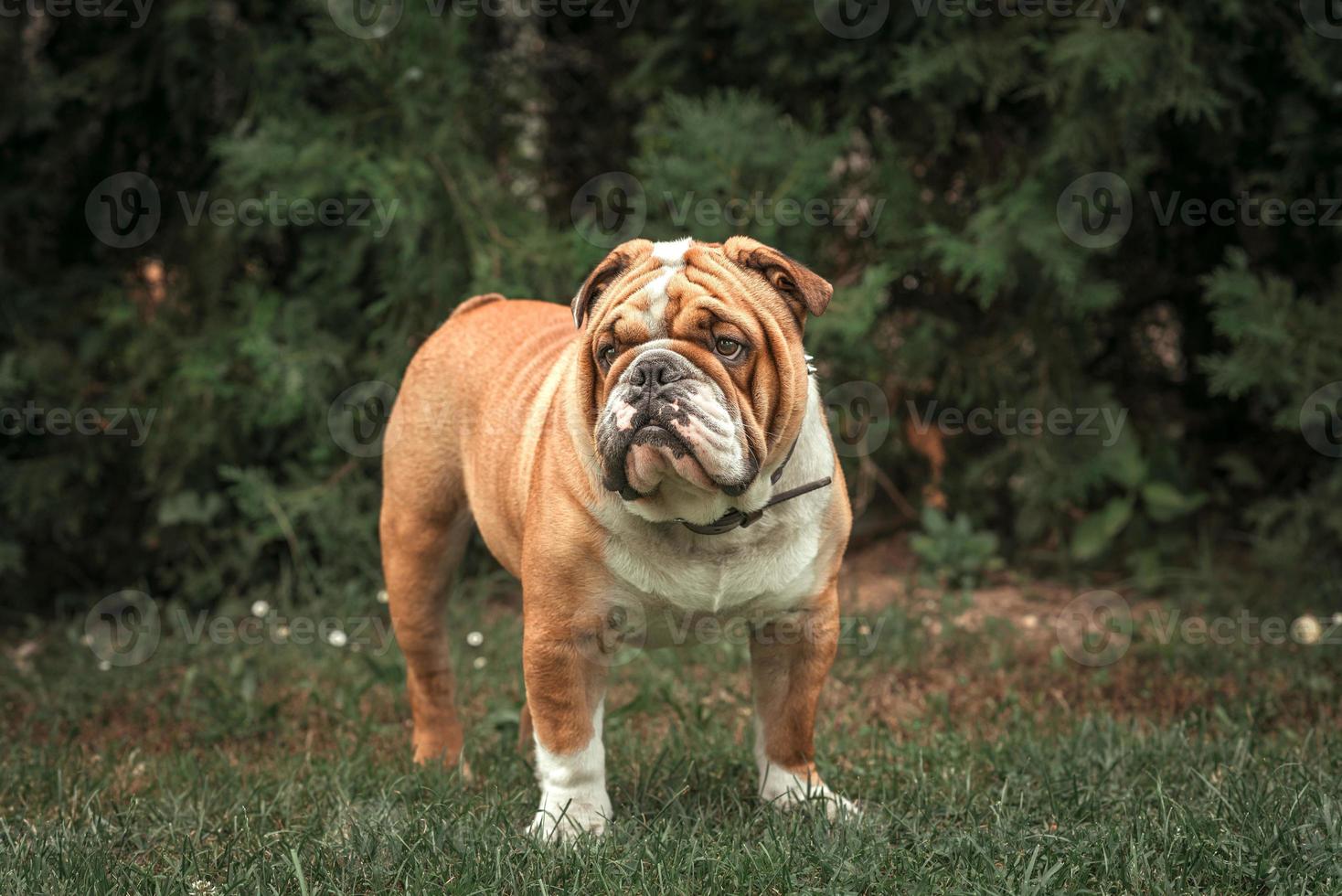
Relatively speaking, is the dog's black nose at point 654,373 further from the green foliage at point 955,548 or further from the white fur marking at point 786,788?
the green foliage at point 955,548

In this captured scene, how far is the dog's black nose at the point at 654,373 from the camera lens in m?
3.08

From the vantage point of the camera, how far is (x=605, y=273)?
3.46 metres

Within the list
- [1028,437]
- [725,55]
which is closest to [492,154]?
[725,55]

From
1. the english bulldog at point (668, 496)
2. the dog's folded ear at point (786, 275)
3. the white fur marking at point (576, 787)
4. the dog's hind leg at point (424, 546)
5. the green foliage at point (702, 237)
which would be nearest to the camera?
the english bulldog at point (668, 496)

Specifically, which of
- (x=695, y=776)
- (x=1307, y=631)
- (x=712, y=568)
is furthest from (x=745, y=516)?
(x=1307, y=631)

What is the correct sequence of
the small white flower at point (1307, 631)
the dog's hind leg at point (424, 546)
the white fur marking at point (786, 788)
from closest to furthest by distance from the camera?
the white fur marking at point (786, 788) < the dog's hind leg at point (424, 546) < the small white flower at point (1307, 631)

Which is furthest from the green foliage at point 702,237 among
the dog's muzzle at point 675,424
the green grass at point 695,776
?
the dog's muzzle at point 675,424

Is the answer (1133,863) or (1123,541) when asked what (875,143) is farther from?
(1133,863)

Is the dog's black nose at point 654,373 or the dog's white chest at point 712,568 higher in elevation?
the dog's black nose at point 654,373

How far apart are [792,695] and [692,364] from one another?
42.0 inches

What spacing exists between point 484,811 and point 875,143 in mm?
4115

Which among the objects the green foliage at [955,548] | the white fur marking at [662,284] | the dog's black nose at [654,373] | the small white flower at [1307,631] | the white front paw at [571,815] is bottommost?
the green foliage at [955,548]

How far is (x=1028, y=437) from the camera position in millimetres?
6402

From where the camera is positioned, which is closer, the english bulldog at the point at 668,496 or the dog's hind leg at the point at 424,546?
the english bulldog at the point at 668,496
